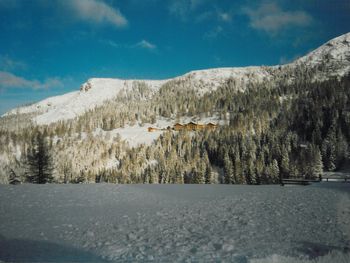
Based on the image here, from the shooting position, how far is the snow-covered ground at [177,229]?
10250mm

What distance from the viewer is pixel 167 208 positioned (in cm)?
1819

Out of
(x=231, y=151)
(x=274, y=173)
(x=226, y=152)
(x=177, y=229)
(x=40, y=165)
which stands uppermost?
(x=231, y=151)

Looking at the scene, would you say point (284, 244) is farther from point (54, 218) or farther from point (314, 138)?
point (314, 138)

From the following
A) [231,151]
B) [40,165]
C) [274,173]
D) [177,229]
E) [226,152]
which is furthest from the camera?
[231,151]

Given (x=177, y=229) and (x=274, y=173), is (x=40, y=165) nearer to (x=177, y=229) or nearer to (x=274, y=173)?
(x=177, y=229)

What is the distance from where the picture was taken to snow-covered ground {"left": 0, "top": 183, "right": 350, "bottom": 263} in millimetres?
10250

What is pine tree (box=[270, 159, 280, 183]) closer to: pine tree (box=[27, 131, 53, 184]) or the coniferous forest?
the coniferous forest

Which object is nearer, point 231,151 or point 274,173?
point 274,173

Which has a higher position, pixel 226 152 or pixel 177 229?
pixel 226 152

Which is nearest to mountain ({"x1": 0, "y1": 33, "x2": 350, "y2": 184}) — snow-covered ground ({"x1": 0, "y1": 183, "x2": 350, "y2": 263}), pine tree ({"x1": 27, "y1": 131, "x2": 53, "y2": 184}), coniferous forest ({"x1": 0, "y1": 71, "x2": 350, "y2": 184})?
coniferous forest ({"x1": 0, "y1": 71, "x2": 350, "y2": 184})

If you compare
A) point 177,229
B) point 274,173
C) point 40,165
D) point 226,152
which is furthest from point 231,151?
point 177,229

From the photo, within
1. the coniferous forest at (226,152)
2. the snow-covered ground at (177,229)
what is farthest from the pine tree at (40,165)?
the snow-covered ground at (177,229)

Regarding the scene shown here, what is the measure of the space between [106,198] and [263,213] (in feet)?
39.1

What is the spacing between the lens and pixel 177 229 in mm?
13430
